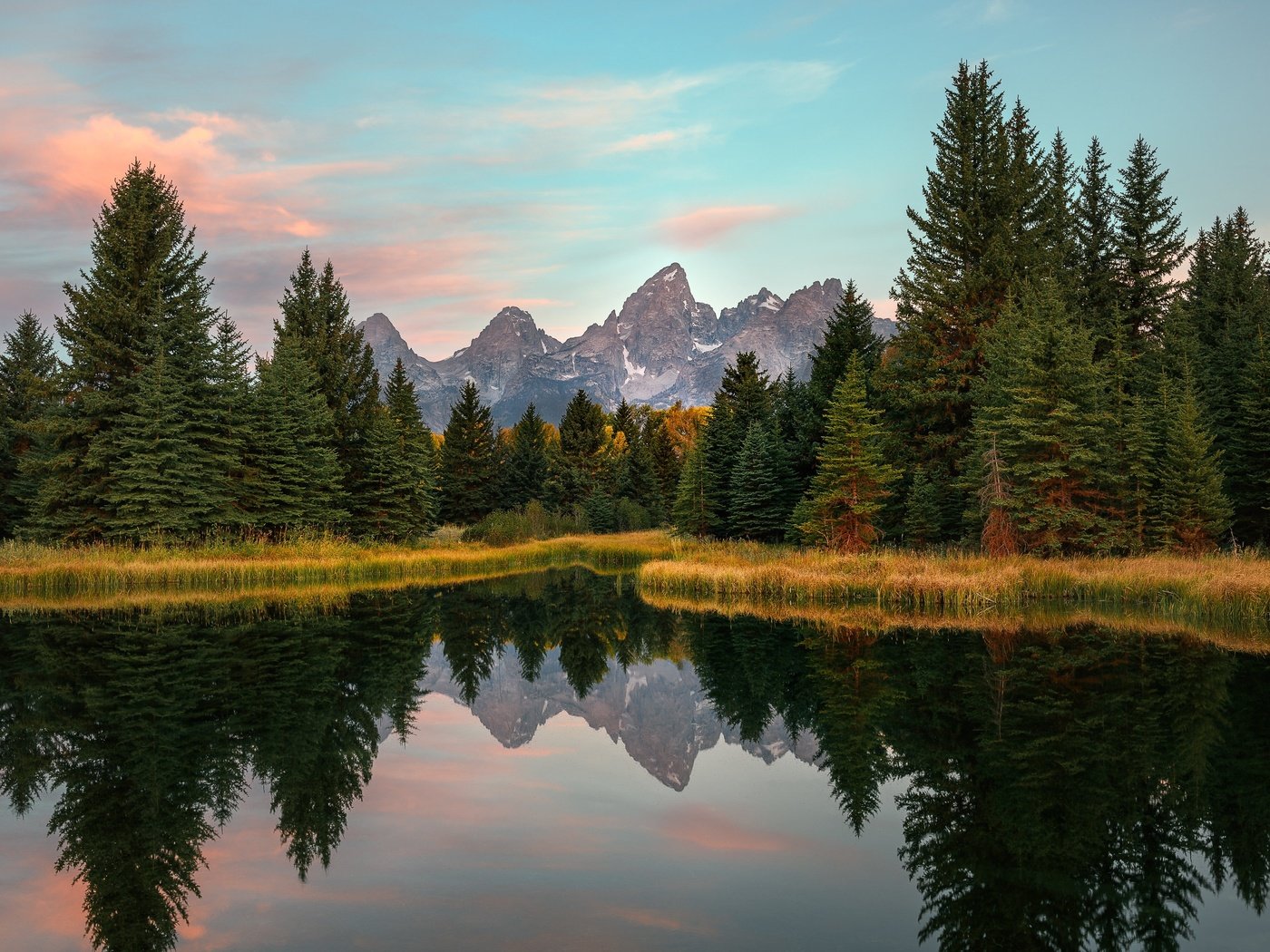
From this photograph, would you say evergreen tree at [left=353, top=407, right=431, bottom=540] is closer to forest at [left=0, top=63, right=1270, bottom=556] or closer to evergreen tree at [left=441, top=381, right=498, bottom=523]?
forest at [left=0, top=63, right=1270, bottom=556]

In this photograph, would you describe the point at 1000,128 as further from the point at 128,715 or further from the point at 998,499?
the point at 128,715

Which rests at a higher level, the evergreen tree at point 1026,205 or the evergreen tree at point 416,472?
the evergreen tree at point 1026,205

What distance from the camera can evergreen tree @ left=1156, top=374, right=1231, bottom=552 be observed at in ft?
105

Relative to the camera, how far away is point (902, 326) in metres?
42.4

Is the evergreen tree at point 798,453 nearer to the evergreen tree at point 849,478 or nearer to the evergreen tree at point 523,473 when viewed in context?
the evergreen tree at point 849,478

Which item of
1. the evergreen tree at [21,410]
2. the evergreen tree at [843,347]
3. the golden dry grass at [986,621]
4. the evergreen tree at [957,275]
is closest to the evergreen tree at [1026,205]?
the evergreen tree at [957,275]

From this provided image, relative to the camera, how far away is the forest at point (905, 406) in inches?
1268

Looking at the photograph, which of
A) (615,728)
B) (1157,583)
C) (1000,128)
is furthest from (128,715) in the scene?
(1000,128)

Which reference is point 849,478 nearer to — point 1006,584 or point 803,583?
point 803,583

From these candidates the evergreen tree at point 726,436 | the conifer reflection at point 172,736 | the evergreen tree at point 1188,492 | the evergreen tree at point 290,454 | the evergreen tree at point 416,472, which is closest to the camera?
the conifer reflection at point 172,736

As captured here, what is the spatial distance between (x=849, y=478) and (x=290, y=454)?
2590cm

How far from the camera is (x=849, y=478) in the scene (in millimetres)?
36344

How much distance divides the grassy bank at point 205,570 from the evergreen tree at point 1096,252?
34.1 metres

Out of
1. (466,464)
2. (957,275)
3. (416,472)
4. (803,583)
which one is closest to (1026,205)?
(957,275)
